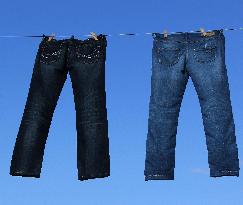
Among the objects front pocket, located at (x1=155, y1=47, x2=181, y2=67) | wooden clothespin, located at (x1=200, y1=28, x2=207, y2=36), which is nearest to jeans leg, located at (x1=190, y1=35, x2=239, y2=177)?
wooden clothespin, located at (x1=200, y1=28, x2=207, y2=36)

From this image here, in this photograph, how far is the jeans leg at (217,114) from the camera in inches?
222

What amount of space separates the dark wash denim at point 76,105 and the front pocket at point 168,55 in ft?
2.54

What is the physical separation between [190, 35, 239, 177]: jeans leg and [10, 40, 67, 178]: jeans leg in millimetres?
1941

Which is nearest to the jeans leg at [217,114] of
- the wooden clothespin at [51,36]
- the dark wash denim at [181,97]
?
the dark wash denim at [181,97]

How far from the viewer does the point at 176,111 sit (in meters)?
5.92

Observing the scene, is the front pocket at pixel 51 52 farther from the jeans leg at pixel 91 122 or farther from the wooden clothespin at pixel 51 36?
the jeans leg at pixel 91 122

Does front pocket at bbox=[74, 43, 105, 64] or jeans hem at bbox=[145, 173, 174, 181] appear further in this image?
front pocket at bbox=[74, 43, 105, 64]

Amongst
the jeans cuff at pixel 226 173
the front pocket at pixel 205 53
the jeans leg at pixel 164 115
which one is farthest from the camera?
the front pocket at pixel 205 53

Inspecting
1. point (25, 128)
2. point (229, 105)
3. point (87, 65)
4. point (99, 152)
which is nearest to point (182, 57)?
point (229, 105)

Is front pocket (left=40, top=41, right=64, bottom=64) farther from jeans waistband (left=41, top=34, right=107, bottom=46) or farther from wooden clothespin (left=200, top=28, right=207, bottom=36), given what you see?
wooden clothespin (left=200, top=28, right=207, bottom=36)

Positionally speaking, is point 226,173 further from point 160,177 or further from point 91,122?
point 91,122

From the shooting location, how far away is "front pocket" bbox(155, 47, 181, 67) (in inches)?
236

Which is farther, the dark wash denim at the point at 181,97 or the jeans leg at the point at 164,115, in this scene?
the jeans leg at the point at 164,115

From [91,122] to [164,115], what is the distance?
101 centimetres
